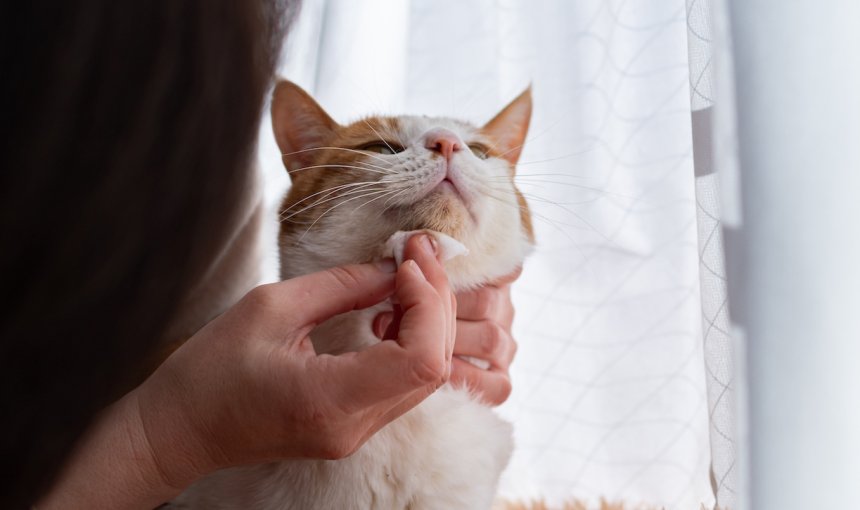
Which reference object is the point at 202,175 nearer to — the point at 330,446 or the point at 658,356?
the point at 330,446

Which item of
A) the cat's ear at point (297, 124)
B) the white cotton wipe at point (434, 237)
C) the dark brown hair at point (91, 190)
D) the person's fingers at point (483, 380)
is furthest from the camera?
the cat's ear at point (297, 124)

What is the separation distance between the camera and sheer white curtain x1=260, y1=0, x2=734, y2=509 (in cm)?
105

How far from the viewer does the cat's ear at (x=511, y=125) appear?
115cm

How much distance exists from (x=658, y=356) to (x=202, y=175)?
0.78 metres

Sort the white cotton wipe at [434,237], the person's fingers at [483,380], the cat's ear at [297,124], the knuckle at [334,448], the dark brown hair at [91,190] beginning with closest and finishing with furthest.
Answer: the dark brown hair at [91,190] < the knuckle at [334,448] < the white cotton wipe at [434,237] < the person's fingers at [483,380] < the cat's ear at [297,124]

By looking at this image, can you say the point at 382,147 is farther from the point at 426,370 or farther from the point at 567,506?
the point at 567,506

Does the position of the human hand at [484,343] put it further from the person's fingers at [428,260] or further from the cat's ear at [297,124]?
the cat's ear at [297,124]

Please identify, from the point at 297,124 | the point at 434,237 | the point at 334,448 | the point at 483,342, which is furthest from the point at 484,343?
the point at 297,124

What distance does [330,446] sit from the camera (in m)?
0.70

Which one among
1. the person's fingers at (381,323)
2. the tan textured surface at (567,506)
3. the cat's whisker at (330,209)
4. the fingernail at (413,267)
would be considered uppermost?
the cat's whisker at (330,209)

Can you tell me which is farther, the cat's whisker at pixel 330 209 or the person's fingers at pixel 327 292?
the cat's whisker at pixel 330 209

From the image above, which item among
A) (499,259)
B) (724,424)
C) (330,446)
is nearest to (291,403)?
(330,446)

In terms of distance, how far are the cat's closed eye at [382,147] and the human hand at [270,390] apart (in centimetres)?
25

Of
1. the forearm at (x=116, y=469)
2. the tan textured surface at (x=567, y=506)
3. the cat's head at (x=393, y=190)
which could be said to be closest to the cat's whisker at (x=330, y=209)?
the cat's head at (x=393, y=190)
